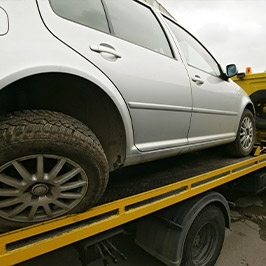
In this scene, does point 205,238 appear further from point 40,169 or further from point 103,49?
point 103,49

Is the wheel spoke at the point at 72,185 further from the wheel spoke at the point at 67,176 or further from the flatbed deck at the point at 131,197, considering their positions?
the flatbed deck at the point at 131,197

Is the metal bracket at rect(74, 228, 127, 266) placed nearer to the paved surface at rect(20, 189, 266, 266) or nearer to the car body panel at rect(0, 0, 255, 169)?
the car body panel at rect(0, 0, 255, 169)

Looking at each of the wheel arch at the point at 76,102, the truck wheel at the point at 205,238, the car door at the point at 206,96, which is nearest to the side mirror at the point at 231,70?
A: the car door at the point at 206,96

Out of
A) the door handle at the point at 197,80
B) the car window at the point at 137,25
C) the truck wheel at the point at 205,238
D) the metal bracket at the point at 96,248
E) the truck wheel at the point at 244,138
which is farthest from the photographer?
the truck wheel at the point at 244,138

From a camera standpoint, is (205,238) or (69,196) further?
(205,238)

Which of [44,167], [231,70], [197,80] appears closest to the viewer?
[44,167]

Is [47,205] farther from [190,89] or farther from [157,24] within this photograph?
[157,24]

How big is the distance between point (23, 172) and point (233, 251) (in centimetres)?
228

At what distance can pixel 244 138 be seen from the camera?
2697 mm

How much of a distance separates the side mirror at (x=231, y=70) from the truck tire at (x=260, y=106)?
1.63m

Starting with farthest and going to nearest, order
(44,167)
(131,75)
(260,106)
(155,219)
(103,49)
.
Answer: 1. (260,106)
2. (155,219)
3. (131,75)
4. (103,49)
5. (44,167)

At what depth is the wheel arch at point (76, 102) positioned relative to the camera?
3.77 ft

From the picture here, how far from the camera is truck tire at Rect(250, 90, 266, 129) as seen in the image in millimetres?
3729

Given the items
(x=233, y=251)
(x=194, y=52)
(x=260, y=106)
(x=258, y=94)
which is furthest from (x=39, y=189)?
(x=260, y=106)
